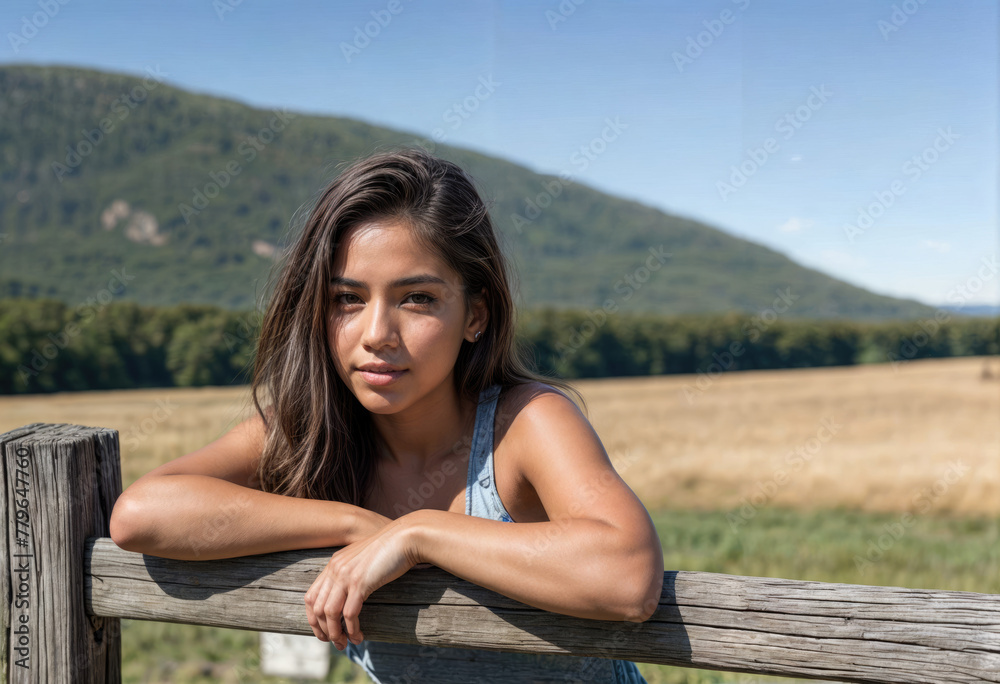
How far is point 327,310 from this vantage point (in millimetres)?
2059

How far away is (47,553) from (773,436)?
920 inches

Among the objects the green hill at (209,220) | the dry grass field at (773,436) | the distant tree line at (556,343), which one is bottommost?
the dry grass field at (773,436)

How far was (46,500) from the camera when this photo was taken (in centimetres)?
188

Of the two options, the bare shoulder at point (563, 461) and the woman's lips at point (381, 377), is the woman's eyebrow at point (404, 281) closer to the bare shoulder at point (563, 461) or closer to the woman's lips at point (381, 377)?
the woman's lips at point (381, 377)

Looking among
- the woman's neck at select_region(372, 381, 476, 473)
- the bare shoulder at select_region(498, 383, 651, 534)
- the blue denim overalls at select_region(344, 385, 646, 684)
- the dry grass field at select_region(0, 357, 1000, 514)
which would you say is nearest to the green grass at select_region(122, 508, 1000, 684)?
the dry grass field at select_region(0, 357, 1000, 514)

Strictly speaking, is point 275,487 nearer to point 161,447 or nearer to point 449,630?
point 449,630

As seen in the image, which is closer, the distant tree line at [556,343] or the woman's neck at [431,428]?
the woman's neck at [431,428]

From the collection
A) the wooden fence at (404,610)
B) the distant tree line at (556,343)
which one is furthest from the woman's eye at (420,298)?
the distant tree line at (556,343)

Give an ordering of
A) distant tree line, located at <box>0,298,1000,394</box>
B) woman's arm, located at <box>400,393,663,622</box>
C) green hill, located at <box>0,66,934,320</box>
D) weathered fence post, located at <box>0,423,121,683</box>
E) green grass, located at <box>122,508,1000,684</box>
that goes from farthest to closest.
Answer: green hill, located at <box>0,66,934,320</box>, distant tree line, located at <box>0,298,1000,394</box>, green grass, located at <box>122,508,1000,684</box>, weathered fence post, located at <box>0,423,121,683</box>, woman's arm, located at <box>400,393,663,622</box>

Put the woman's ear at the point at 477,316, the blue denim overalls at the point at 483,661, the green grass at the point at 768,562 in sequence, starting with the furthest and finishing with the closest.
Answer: the green grass at the point at 768,562
the woman's ear at the point at 477,316
the blue denim overalls at the point at 483,661

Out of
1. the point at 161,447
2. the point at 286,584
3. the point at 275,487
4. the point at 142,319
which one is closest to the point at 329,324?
the point at 275,487

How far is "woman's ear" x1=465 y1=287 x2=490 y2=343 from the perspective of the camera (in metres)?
2.16

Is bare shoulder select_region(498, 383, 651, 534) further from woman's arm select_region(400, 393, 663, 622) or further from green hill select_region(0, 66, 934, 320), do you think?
green hill select_region(0, 66, 934, 320)

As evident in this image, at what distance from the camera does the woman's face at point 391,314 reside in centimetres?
192
